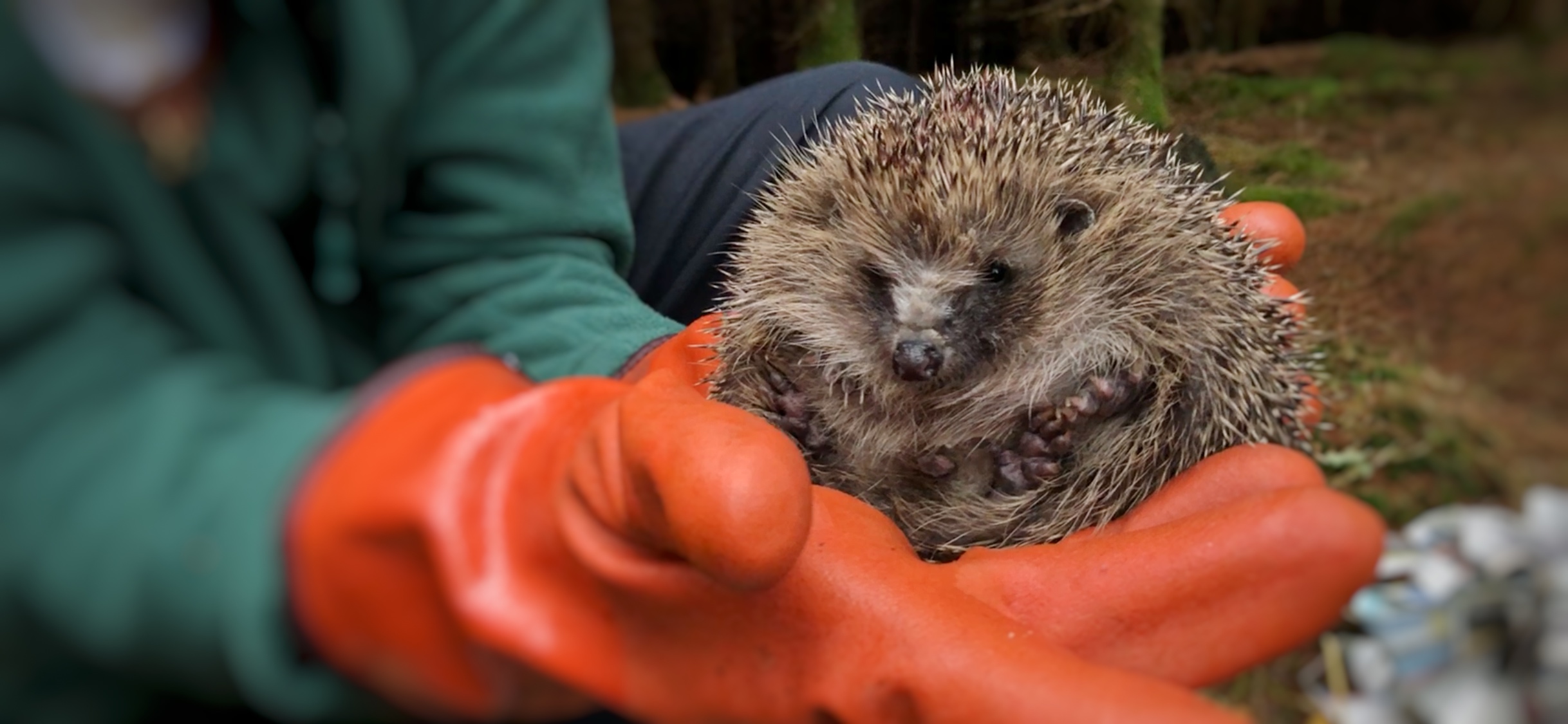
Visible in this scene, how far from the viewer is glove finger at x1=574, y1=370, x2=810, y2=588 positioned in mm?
663

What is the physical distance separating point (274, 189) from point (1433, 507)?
1568 mm

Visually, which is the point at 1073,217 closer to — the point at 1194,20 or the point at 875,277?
the point at 875,277

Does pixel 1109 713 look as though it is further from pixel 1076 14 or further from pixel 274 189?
pixel 274 189

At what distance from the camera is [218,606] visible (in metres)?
0.59

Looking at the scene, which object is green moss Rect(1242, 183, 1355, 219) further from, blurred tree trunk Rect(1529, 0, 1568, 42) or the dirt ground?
blurred tree trunk Rect(1529, 0, 1568, 42)

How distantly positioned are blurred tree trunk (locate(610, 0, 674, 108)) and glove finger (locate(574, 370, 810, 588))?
0.67m

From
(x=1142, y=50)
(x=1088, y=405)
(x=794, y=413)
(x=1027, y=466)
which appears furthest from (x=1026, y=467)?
(x=1142, y=50)

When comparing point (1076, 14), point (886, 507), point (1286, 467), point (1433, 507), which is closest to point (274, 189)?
point (1076, 14)

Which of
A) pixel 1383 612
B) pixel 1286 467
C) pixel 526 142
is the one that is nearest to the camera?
pixel 1286 467

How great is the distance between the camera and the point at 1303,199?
3.42ft

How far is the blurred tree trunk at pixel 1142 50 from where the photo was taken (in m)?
0.87

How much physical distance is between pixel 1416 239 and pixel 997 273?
0.51m

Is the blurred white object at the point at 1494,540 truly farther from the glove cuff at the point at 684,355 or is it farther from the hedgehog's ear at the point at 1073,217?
the glove cuff at the point at 684,355

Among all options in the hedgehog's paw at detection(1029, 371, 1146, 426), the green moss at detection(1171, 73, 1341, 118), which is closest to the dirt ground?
the green moss at detection(1171, 73, 1341, 118)
